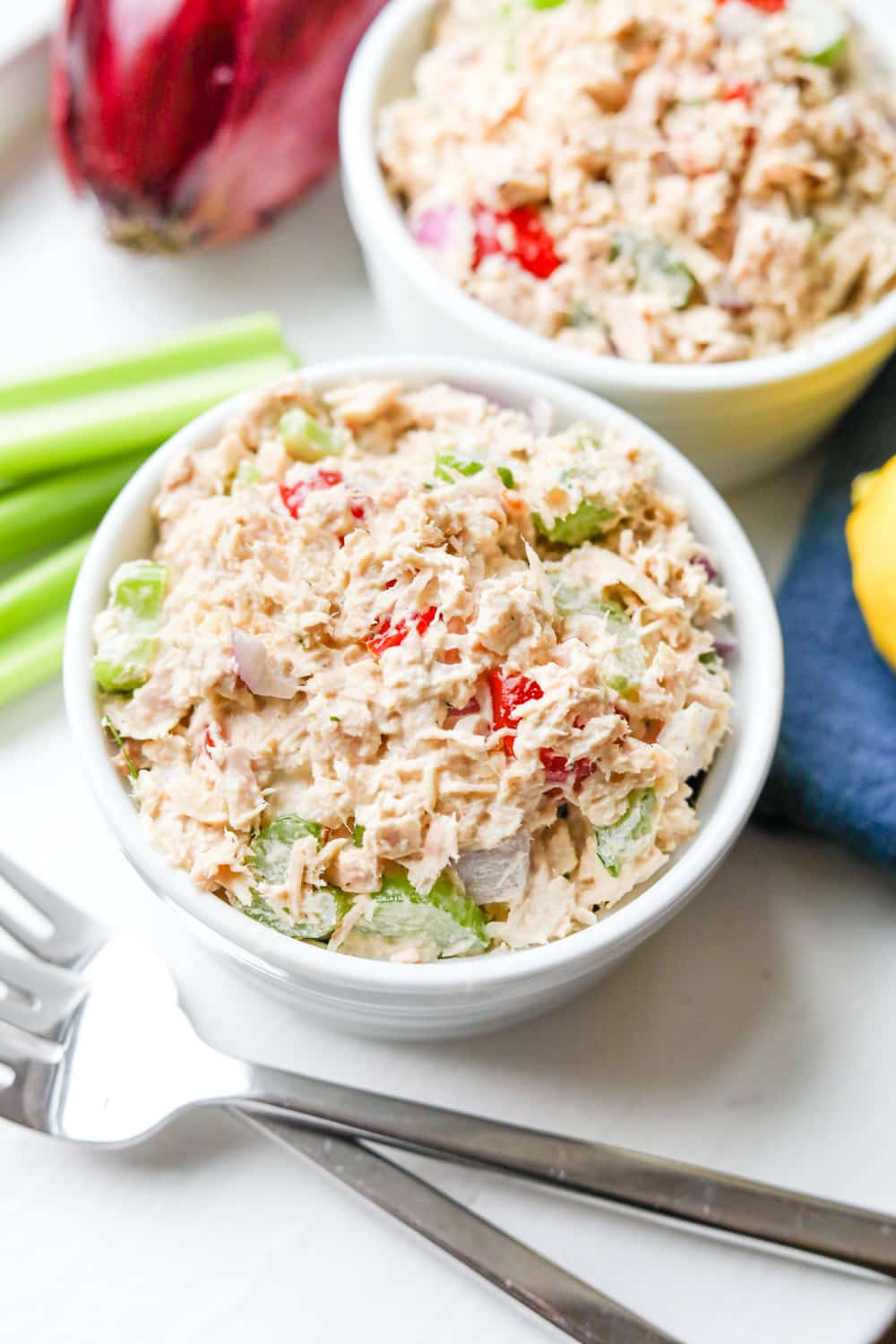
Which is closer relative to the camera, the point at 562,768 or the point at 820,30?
the point at 562,768

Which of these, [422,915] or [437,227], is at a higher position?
[437,227]

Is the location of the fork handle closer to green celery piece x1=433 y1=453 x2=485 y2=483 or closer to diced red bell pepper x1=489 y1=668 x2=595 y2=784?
diced red bell pepper x1=489 y1=668 x2=595 y2=784

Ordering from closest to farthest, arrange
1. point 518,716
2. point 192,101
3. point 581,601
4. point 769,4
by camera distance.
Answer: point 518,716
point 581,601
point 769,4
point 192,101

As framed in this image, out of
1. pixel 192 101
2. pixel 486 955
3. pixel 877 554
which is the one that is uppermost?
pixel 192 101

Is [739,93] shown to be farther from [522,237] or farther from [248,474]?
[248,474]

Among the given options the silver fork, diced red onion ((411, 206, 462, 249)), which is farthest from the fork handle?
diced red onion ((411, 206, 462, 249))

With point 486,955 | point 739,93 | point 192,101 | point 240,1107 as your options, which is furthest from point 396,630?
point 192,101

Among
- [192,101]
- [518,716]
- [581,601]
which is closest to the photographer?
[518,716]
